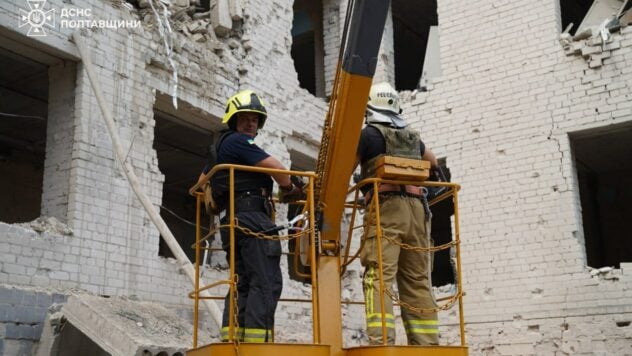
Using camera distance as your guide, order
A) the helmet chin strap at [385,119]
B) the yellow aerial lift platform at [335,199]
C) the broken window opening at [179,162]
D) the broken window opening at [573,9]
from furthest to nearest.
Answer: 1. the broken window opening at [573,9]
2. the broken window opening at [179,162]
3. the helmet chin strap at [385,119]
4. the yellow aerial lift platform at [335,199]

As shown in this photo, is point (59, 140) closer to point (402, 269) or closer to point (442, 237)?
point (402, 269)

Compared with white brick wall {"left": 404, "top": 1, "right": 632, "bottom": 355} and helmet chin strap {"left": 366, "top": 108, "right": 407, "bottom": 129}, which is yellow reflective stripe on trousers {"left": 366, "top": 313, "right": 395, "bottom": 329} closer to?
helmet chin strap {"left": 366, "top": 108, "right": 407, "bottom": 129}

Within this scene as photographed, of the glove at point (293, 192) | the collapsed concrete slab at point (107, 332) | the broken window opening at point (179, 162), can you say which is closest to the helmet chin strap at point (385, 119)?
the glove at point (293, 192)

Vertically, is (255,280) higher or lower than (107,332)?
higher

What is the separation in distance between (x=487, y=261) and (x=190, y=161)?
5683 mm

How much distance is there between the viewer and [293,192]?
203 inches

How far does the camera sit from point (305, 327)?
10.4 meters

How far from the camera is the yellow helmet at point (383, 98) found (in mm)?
5320

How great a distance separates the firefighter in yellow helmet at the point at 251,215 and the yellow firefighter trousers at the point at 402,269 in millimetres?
595

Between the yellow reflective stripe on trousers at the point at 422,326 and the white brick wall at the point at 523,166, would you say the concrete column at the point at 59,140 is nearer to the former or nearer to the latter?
the yellow reflective stripe on trousers at the point at 422,326

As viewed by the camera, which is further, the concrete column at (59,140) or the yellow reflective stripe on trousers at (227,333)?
the concrete column at (59,140)

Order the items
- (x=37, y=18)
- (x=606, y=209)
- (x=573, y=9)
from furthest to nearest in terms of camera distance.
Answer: (x=606, y=209), (x=573, y=9), (x=37, y=18)

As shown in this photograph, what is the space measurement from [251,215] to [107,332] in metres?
2.30

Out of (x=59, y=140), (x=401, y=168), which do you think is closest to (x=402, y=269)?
(x=401, y=168)
